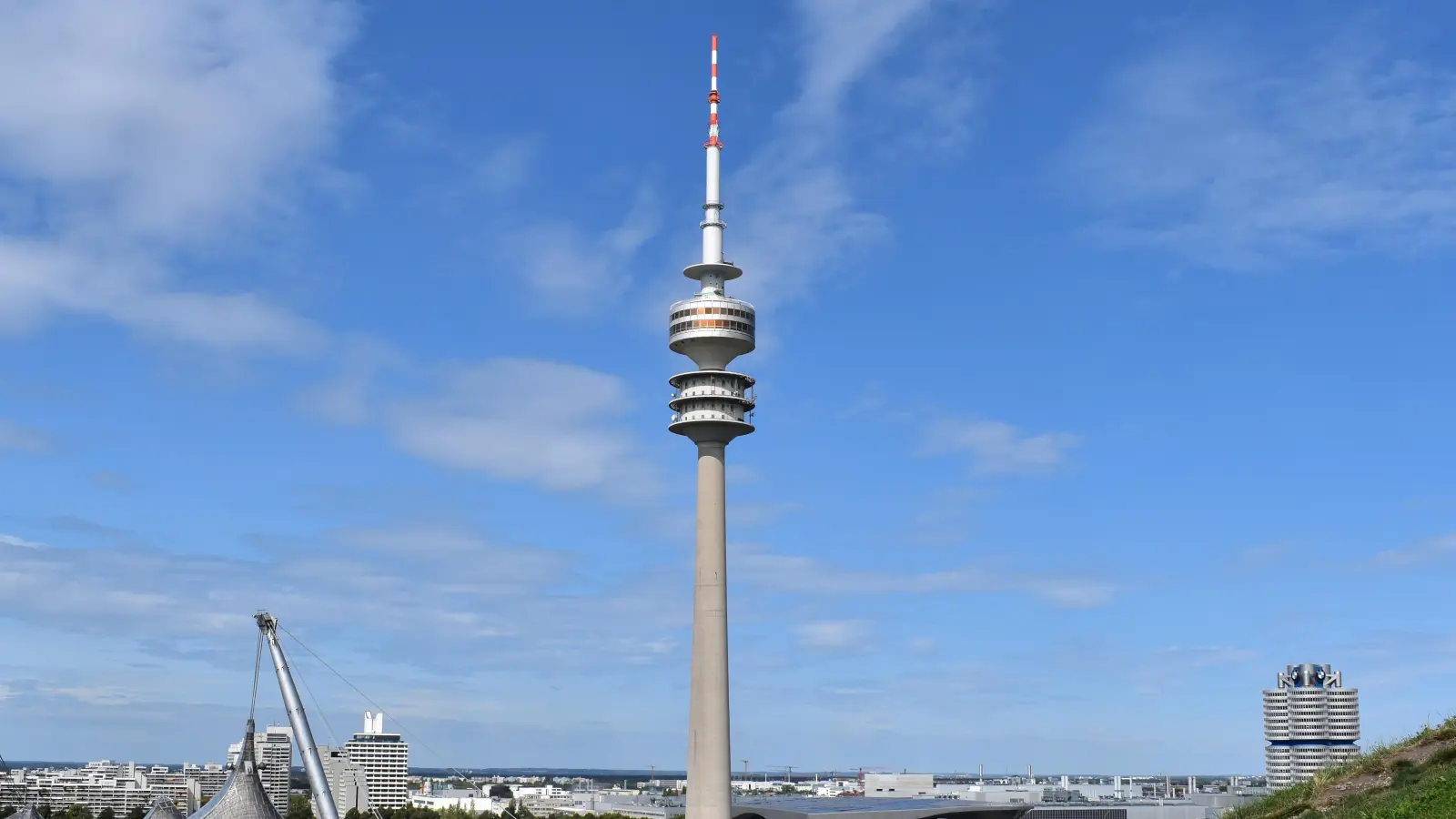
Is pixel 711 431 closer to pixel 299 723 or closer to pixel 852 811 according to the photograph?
pixel 299 723

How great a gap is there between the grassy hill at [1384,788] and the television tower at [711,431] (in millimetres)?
87623

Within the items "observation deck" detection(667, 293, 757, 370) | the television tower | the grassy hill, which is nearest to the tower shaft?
the television tower

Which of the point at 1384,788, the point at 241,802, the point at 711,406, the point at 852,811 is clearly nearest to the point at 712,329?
the point at 711,406

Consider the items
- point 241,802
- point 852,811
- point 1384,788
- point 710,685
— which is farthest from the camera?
point 852,811

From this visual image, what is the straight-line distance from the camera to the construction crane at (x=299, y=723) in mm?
105500

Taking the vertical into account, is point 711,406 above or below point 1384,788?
above

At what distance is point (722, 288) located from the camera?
12875cm

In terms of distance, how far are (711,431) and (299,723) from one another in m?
41.3

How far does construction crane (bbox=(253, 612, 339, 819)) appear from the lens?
346ft

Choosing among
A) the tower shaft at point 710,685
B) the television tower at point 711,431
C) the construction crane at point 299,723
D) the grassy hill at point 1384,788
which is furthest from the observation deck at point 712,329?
the grassy hill at point 1384,788

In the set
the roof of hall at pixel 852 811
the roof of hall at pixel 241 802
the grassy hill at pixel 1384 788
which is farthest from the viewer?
the roof of hall at pixel 852 811

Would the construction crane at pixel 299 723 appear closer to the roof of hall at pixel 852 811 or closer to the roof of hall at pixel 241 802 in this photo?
the roof of hall at pixel 241 802

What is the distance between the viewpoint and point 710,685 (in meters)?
117

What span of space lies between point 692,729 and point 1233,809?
88.2 m
